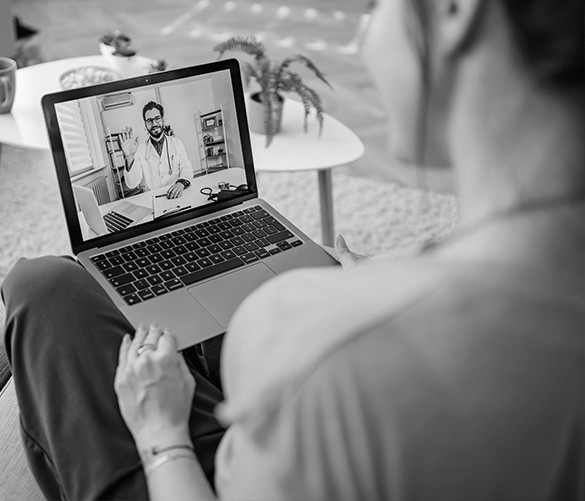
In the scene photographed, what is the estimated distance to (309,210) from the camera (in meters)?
2.43

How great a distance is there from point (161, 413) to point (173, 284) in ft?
1.18

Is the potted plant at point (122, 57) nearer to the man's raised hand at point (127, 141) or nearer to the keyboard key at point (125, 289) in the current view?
the man's raised hand at point (127, 141)

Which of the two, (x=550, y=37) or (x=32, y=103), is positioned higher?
(x=550, y=37)

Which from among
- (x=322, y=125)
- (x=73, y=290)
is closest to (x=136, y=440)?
(x=73, y=290)

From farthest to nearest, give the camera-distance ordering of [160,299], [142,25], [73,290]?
[142,25] → [160,299] → [73,290]

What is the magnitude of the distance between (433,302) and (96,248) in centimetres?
88

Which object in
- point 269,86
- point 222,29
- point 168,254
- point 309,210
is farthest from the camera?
point 222,29

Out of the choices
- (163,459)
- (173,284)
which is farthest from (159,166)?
(163,459)

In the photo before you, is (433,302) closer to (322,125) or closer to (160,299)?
(160,299)

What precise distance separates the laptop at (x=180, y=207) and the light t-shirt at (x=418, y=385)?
604 mm

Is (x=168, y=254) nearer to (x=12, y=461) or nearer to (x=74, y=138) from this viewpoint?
(x=74, y=138)

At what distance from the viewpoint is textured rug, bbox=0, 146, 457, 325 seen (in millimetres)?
2281

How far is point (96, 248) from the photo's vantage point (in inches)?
49.3

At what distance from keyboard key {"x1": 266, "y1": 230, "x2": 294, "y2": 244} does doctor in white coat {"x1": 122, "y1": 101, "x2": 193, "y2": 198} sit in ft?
0.56
